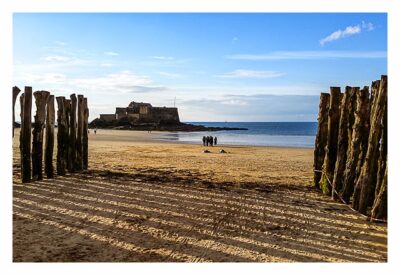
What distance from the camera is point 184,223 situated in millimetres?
5801

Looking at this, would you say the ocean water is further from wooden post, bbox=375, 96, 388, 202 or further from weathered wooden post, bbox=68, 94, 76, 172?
wooden post, bbox=375, 96, 388, 202

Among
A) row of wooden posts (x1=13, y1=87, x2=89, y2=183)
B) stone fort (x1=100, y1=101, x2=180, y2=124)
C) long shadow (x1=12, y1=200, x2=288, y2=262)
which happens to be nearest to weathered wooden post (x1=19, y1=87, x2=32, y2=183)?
row of wooden posts (x1=13, y1=87, x2=89, y2=183)

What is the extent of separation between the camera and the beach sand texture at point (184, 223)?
4578 millimetres

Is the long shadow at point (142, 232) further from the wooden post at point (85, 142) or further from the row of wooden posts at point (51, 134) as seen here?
the wooden post at point (85, 142)

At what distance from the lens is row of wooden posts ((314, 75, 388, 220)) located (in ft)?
19.5

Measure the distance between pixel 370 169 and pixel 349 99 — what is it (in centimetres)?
173

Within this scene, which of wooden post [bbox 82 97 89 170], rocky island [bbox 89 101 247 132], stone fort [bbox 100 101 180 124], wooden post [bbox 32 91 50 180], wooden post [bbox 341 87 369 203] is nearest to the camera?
wooden post [bbox 341 87 369 203]

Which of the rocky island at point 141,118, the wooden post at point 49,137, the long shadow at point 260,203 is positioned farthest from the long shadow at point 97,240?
the rocky island at point 141,118

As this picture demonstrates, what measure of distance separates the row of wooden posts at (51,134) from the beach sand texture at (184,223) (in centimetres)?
54

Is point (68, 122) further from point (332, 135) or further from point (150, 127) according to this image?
point (150, 127)

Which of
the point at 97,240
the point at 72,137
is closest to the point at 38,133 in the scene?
the point at 72,137

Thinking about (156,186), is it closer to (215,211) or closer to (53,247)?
(215,211)

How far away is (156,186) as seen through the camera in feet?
28.4

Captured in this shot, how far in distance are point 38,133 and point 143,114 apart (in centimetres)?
7401
